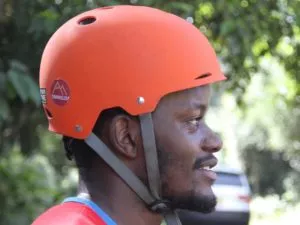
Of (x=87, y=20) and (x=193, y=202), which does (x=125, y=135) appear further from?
(x=87, y=20)

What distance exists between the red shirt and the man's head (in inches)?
4.8

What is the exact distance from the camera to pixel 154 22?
2596mm

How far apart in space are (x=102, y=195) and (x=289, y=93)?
5.17 meters

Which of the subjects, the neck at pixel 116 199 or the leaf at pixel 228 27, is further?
the leaf at pixel 228 27

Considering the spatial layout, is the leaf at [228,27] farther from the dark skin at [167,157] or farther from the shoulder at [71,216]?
the shoulder at [71,216]

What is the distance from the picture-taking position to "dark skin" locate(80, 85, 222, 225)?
2.51 m

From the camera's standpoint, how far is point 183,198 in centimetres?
254

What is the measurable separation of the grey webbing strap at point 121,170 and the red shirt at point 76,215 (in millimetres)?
114

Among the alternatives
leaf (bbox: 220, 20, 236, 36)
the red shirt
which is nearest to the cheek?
the red shirt

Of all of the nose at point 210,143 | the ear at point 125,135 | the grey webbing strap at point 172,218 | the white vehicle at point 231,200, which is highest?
the ear at point 125,135

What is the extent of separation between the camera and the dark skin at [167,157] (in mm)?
2512

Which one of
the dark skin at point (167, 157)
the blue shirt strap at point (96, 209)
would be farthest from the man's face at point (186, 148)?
the blue shirt strap at point (96, 209)

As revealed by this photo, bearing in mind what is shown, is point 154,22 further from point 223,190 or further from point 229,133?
point 229,133

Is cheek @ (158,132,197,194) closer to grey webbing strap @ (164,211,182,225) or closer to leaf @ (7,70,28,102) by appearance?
grey webbing strap @ (164,211,182,225)
